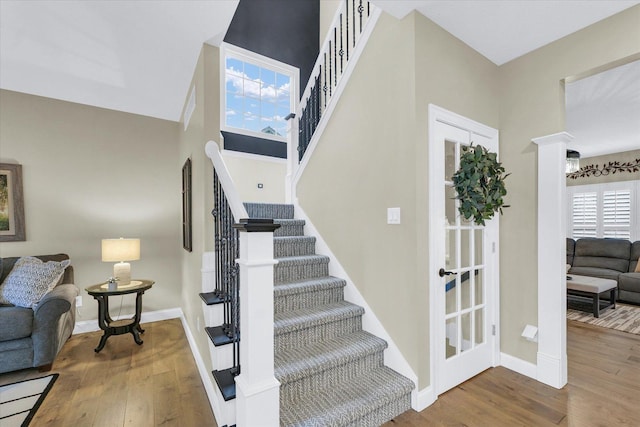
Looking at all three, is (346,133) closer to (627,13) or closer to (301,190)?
(301,190)

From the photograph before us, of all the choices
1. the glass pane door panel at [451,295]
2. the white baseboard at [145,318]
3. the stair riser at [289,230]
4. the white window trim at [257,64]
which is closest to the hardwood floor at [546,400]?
the glass pane door panel at [451,295]

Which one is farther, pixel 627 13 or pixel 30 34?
pixel 30 34

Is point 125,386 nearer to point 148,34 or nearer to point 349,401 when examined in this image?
point 349,401

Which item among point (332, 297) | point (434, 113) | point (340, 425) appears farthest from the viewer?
point (332, 297)

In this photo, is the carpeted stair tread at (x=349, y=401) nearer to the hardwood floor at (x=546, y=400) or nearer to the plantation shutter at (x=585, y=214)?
the hardwood floor at (x=546, y=400)

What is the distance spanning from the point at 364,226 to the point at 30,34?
308cm

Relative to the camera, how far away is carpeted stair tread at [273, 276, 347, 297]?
229 centimetres

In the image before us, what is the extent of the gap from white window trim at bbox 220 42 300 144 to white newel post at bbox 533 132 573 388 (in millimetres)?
3475

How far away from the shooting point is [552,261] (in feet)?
7.49

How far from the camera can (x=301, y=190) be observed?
132 inches

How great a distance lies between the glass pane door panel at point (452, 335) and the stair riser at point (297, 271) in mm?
1097

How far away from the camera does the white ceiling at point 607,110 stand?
3.10m

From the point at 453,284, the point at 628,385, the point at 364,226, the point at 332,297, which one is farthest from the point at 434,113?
the point at 628,385

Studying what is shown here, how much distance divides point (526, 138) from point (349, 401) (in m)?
2.40
